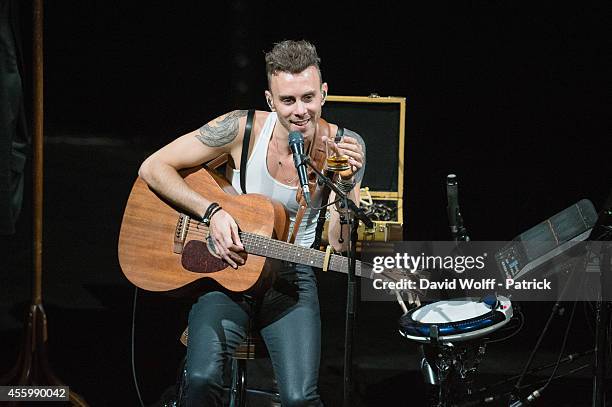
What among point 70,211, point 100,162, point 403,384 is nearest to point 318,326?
point 403,384

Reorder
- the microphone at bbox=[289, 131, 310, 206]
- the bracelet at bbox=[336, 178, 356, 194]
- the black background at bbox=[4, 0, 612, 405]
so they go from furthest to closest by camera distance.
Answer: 1. the black background at bbox=[4, 0, 612, 405]
2. the bracelet at bbox=[336, 178, 356, 194]
3. the microphone at bbox=[289, 131, 310, 206]

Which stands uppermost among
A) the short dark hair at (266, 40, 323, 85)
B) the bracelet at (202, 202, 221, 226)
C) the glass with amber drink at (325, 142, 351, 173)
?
the short dark hair at (266, 40, 323, 85)

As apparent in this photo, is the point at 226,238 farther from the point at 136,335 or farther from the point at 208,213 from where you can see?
the point at 136,335

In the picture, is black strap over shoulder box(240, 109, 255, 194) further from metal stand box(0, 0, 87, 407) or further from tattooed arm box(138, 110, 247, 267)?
metal stand box(0, 0, 87, 407)

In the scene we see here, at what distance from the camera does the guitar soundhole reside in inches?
159

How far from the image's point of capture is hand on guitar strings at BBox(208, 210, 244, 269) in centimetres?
393

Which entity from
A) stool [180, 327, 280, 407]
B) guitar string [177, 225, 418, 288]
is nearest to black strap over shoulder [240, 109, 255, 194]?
guitar string [177, 225, 418, 288]

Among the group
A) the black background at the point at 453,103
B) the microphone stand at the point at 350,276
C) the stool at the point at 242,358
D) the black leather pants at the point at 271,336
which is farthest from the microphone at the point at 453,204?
the black background at the point at 453,103

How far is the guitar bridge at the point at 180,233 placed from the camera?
4.16 meters

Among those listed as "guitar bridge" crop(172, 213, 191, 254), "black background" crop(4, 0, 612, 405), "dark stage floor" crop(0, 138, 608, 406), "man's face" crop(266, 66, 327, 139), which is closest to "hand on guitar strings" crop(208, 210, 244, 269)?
"guitar bridge" crop(172, 213, 191, 254)

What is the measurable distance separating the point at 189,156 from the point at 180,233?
34 cm

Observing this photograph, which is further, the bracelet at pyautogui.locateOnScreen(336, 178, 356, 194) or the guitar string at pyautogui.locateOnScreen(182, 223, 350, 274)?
the guitar string at pyautogui.locateOnScreen(182, 223, 350, 274)

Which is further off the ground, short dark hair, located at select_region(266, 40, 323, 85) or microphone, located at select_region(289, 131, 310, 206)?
short dark hair, located at select_region(266, 40, 323, 85)

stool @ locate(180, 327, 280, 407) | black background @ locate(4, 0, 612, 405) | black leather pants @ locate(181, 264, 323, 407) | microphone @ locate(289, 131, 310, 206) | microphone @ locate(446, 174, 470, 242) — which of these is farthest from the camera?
black background @ locate(4, 0, 612, 405)
